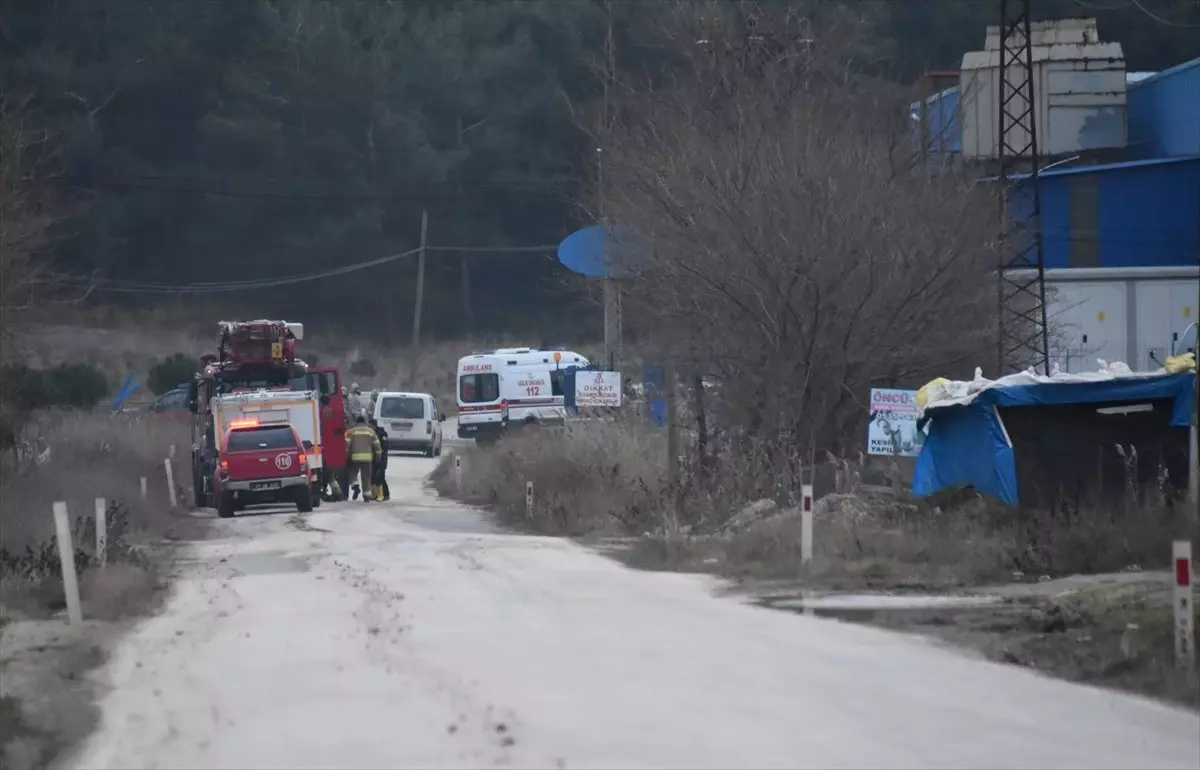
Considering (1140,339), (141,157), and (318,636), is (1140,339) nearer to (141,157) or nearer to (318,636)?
(318,636)

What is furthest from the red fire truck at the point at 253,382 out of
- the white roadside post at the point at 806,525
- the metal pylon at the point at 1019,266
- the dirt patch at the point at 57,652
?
the white roadside post at the point at 806,525

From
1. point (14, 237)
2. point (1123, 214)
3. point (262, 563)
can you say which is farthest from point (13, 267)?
point (1123, 214)

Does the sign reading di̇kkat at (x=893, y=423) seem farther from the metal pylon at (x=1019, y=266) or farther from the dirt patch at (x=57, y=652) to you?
the dirt patch at (x=57, y=652)

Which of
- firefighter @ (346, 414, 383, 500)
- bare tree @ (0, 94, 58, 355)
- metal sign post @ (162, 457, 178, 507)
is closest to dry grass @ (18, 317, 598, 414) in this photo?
firefighter @ (346, 414, 383, 500)

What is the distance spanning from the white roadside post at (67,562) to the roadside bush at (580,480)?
389 inches

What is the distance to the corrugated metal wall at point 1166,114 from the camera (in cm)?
5228

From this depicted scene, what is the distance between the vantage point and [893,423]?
24047mm

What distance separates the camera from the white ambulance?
50.5 m

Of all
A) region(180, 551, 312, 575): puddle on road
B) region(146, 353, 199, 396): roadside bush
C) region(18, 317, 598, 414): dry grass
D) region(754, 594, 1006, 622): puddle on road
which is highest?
region(18, 317, 598, 414): dry grass

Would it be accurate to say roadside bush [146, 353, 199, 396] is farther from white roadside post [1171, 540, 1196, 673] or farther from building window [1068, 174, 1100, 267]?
white roadside post [1171, 540, 1196, 673]

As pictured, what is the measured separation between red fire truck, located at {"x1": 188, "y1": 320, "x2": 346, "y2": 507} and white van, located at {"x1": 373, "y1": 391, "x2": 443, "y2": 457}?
1651 cm

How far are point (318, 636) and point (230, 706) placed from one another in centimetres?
300

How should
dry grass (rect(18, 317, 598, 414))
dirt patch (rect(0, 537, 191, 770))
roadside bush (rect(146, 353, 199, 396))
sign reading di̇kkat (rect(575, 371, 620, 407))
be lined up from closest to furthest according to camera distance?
dirt patch (rect(0, 537, 191, 770)) < sign reading di̇kkat (rect(575, 371, 620, 407)) < roadside bush (rect(146, 353, 199, 396)) < dry grass (rect(18, 317, 598, 414))

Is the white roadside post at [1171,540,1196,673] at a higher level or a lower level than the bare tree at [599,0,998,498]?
lower
